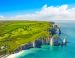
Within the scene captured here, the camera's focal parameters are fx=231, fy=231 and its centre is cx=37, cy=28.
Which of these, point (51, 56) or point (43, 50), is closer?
point (51, 56)

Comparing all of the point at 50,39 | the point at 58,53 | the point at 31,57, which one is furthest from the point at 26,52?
the point at 50,39

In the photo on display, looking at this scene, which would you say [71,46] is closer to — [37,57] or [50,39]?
[50,39]

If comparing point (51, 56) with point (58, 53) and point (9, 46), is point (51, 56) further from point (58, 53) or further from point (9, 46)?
point (9, 46)

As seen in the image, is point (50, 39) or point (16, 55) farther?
point (50, 39)

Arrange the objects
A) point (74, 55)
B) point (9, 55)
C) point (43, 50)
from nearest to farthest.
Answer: point (9, 55)
point (74, 55)
point (43, 50)

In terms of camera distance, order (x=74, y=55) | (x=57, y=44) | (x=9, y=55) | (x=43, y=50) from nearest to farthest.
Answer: (x=9, y=55) < (x=74, y=55) < (x=43, y=50) < (x=57, y=44)

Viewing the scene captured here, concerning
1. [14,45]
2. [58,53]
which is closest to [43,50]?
[58,53]

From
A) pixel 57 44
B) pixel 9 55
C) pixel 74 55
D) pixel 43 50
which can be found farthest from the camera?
pixel 57 44

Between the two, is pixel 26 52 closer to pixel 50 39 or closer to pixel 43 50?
pixel 43 50

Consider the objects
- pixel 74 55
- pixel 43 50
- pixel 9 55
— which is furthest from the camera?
pixel 43 50
